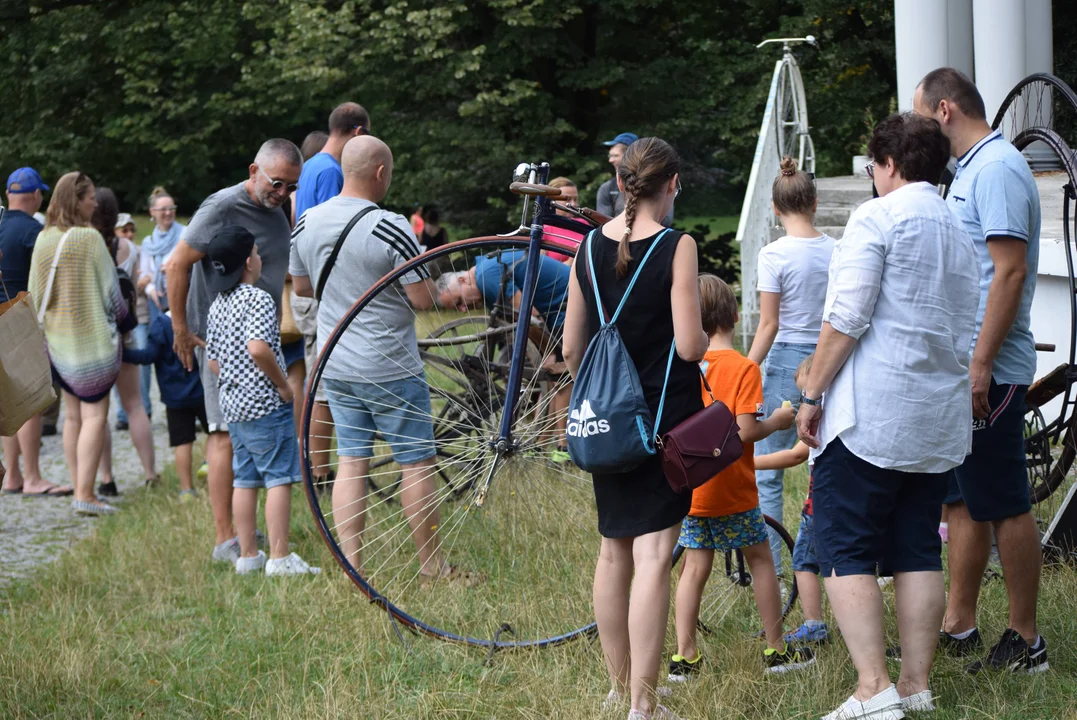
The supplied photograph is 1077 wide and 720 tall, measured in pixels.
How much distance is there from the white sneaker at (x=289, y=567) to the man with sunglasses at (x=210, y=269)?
49 cm

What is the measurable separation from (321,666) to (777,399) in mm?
2001

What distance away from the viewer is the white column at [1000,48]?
31.3 ft

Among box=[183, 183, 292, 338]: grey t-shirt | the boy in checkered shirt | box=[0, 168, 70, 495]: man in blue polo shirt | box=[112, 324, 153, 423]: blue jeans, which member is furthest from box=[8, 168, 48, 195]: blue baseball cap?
the boy in checkered shirt

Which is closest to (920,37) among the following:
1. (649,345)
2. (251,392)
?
(251,392)

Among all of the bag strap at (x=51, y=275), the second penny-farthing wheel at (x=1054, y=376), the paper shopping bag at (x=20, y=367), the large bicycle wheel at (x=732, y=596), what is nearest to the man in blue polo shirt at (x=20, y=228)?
the bag strap at (x=51, y=275)

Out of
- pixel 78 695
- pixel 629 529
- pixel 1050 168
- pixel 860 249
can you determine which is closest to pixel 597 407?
pixel 629 529

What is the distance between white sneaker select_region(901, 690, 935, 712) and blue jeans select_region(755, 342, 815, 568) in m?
1.06

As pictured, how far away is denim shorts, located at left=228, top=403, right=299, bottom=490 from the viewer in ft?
18.7

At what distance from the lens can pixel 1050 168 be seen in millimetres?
9945

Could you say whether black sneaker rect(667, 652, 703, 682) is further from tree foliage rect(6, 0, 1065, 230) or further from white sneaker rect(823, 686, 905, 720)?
tree foliage rect(6, 0, 1065, 230)

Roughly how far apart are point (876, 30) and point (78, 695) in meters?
16.5

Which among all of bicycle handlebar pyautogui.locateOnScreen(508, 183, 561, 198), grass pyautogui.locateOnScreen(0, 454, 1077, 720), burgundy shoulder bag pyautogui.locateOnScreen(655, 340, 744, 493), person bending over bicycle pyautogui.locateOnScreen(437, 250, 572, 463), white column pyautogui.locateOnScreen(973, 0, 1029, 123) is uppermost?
white column pyautogui.locateOnScreen(973, 0, 1029, 123)

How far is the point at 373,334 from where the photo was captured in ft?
16.1

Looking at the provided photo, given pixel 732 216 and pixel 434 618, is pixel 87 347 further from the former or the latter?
pixel 732 216
